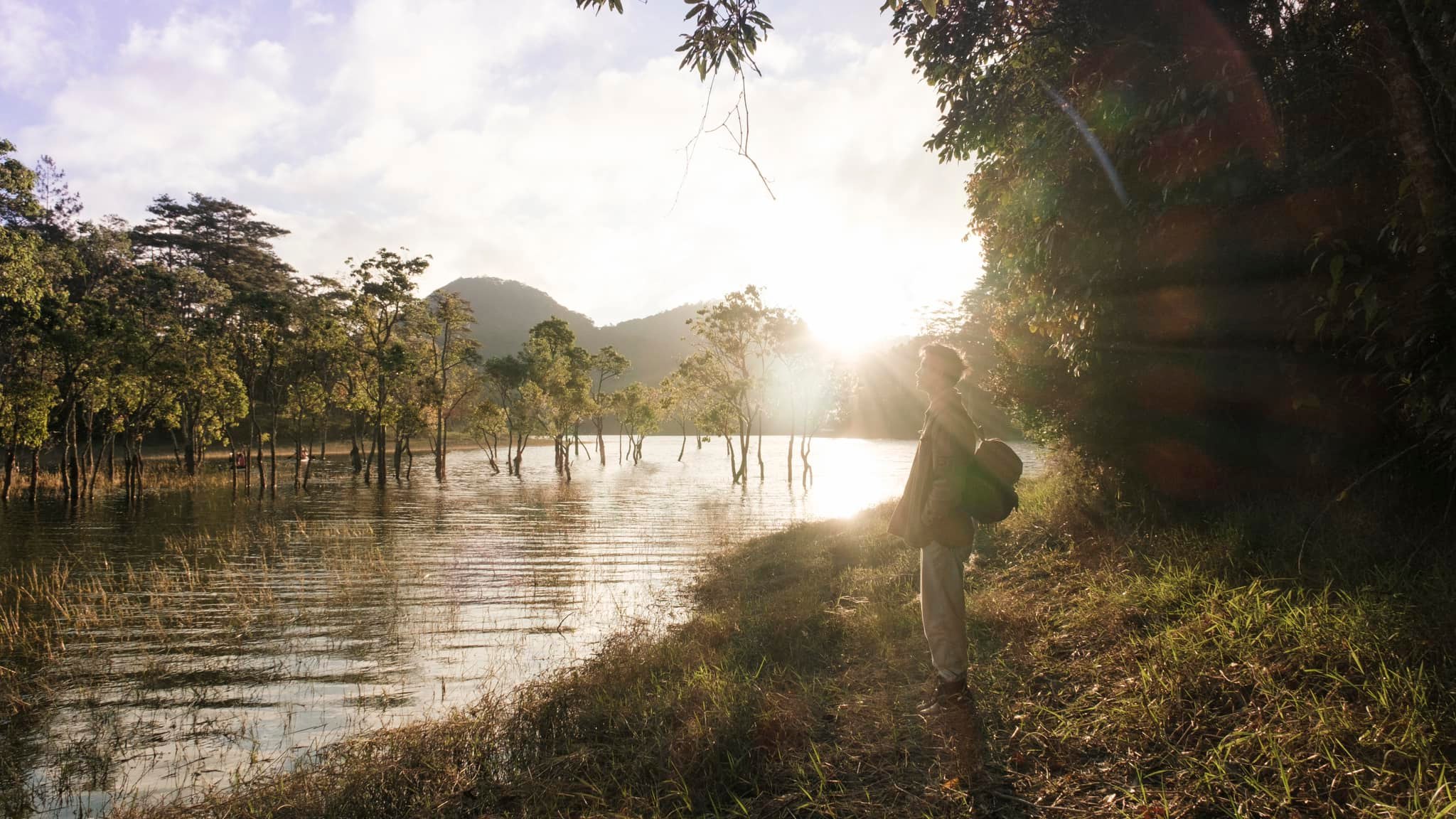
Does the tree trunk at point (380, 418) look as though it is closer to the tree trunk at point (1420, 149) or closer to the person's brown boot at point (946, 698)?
the person's brown boot at point (946, 698)

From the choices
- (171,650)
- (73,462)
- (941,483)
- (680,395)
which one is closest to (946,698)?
(941,483)

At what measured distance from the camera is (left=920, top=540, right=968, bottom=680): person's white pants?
478cm

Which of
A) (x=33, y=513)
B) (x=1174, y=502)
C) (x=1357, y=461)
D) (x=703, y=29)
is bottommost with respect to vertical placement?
(x=33, y=513)

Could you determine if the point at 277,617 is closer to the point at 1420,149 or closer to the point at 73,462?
the point at 1420,149

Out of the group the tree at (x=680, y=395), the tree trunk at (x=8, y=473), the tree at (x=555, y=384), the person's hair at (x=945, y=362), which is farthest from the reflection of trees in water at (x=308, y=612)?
the tree at (x=555, y=384)

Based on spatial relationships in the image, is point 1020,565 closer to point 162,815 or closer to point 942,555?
point 942,555

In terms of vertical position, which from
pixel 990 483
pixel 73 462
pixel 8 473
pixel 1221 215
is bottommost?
pixel 8 473

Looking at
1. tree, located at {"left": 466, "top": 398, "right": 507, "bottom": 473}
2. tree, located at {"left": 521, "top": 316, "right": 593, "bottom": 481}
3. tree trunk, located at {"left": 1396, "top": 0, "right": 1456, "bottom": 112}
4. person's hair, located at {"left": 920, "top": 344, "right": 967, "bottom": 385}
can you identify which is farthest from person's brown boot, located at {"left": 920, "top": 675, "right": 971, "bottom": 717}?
tree, located at {"left": 466, "top": 398, "right": 507, "bottom": 473}

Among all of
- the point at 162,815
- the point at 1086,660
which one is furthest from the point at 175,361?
the point at 1086,660

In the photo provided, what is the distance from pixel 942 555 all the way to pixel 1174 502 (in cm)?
458

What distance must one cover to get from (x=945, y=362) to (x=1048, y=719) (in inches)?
101

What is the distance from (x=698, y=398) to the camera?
46.9 meters

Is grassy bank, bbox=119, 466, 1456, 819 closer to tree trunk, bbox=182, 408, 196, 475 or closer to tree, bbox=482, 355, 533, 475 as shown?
tree trunk, bbox=182, 408, 196, 475

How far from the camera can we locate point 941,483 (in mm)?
4805
